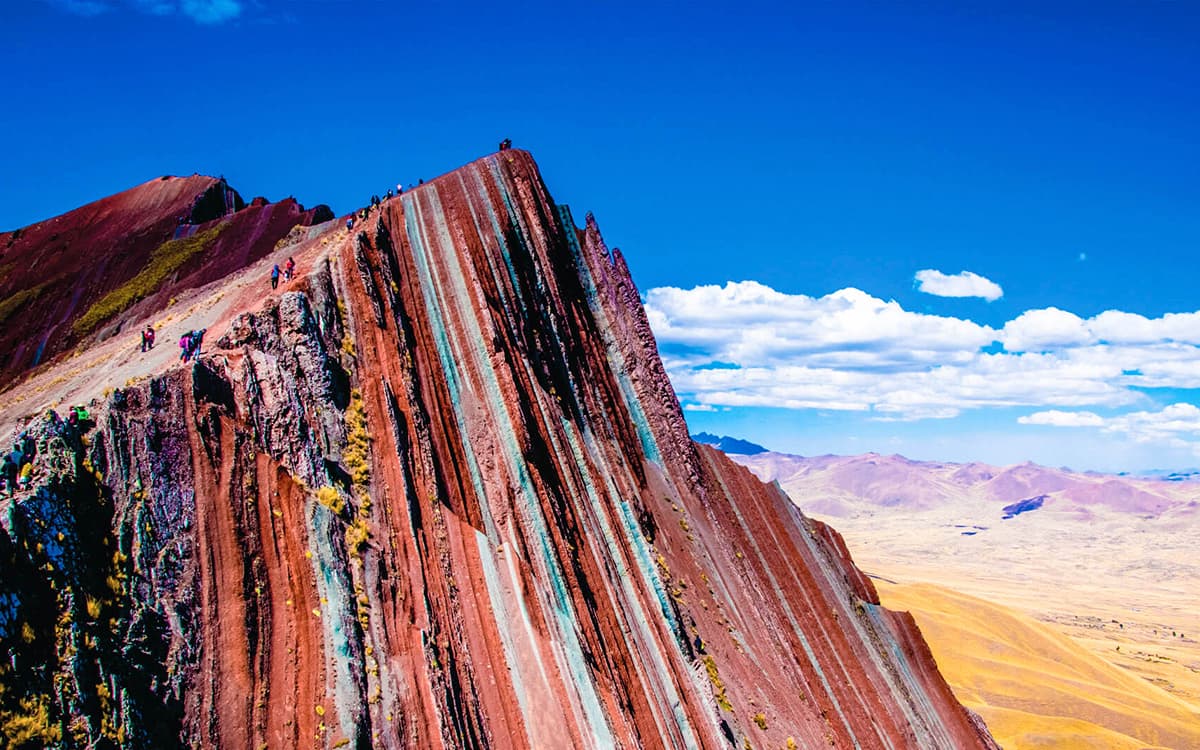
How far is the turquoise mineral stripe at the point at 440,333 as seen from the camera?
765 inches

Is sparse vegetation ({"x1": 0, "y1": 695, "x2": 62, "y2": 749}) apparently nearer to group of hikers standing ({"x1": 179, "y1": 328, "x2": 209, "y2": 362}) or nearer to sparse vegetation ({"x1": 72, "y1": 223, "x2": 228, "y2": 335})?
group of hikers standing ({"x1": 179, "y1": 328, "x2": 209, "y2": 362})

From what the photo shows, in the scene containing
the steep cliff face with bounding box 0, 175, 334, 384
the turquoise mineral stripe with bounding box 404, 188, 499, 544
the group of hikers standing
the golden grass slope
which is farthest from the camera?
the golden grass slope

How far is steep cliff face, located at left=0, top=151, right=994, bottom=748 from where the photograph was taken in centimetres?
1193

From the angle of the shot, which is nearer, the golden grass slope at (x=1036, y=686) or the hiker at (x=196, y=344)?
the hiker at (x=196, y=344)

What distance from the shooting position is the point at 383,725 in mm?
13180

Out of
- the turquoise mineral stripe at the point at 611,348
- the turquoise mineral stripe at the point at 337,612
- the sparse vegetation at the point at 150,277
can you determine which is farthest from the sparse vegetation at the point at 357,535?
the sparse vegetation at the point at 150,277

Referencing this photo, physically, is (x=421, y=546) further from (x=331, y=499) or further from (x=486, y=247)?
(x=486, y=247)

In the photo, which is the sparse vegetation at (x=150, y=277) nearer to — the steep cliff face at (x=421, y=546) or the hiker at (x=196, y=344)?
the steep cliff face at (x=421, y=546)

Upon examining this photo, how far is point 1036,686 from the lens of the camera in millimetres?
72312

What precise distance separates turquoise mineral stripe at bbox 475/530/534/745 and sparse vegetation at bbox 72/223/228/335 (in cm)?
2957

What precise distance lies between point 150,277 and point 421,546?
31.6 metres

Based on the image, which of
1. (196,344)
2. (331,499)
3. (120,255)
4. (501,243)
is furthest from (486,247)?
(120,255)

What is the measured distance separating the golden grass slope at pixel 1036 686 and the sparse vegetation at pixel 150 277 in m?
61.9

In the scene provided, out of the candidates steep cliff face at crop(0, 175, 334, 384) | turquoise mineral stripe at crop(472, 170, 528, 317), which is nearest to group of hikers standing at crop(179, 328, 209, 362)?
turquoise mineral stripe at crop(472, 170, 528, 317)
